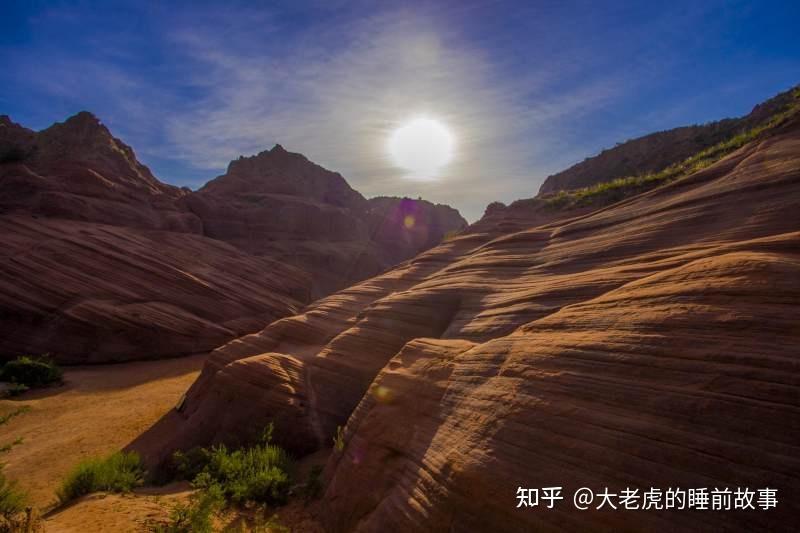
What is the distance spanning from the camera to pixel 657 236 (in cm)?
722

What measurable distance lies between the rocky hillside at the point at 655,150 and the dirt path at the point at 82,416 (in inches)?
972

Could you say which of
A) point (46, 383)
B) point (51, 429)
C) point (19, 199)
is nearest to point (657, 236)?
point (51, 429)

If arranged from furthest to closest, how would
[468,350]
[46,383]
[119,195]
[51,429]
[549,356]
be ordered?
[119,195] → [46,383] → [51,429] → [468,350] → [549,356]

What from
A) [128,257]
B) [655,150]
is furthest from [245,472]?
[655,150]

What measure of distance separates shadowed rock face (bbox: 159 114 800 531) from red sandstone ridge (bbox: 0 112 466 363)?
11.9 metres

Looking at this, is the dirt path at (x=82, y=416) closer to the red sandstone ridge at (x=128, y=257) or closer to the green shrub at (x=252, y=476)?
the red sandstone ridge at (x=128, y=257)

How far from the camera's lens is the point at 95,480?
704 centimetres

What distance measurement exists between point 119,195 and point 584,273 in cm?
3528

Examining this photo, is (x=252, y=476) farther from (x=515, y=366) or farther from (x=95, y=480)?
(x=515, y=366)

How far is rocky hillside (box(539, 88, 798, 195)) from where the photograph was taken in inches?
941

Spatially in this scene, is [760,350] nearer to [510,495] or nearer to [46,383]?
[510,495]

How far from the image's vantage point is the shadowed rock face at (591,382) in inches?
129

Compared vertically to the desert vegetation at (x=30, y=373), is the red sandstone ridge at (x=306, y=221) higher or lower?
higher

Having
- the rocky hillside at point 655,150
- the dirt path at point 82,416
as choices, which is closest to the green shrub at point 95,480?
the dirt path at point 82,416
